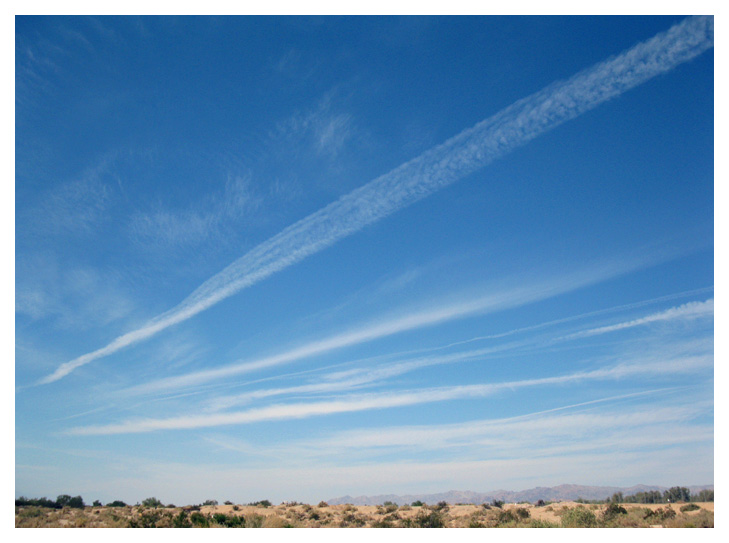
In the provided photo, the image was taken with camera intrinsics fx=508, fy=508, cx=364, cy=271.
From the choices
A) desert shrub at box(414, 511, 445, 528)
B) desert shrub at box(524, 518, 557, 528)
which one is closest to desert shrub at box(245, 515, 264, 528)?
desert shrub at box(414, 511, 445, 528)

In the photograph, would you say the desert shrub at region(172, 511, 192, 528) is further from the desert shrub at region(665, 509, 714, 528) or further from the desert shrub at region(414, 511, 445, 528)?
the desert shrub at region(665, 509, 714, 528)

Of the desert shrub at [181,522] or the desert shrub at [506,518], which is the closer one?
the desert shrub at [506,518]

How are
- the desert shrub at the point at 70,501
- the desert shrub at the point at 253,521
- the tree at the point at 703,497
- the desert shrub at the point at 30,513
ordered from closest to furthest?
the desert shrub at the point at 253,521
the desert shrub at the point at 30,513
the tree at the point at 703,497
the desert shrub at the point at 70,501

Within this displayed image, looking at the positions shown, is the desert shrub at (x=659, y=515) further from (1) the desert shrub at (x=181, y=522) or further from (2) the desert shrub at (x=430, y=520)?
(1) the desert shrub at (x=181, y=522)

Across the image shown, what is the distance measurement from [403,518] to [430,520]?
2.07 m

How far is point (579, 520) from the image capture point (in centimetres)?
2392

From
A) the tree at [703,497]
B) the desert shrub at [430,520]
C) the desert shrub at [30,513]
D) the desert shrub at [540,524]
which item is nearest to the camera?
the desert shrub at [540,524]

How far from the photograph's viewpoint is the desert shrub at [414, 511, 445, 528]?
83.6ft

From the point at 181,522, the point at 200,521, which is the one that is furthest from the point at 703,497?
the point at 181,522

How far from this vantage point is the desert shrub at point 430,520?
83.6ft

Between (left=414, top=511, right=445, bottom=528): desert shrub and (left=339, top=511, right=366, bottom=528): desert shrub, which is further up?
(left=414, top=511, right=445, bottom=528): desert shrub

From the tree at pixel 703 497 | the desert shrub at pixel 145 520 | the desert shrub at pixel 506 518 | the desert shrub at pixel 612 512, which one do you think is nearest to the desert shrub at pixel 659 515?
the desert shrub at pixel 612 512

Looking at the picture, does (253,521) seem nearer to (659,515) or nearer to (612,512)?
(612,512)
